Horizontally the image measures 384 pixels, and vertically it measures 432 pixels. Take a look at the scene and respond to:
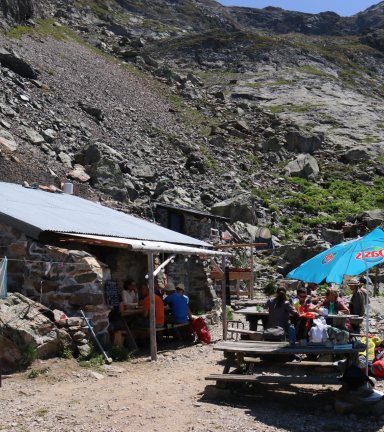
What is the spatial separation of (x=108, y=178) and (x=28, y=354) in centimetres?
1514

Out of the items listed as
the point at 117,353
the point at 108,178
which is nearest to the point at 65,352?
the point at 117,353

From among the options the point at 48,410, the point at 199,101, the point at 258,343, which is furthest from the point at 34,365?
the point at 199,101

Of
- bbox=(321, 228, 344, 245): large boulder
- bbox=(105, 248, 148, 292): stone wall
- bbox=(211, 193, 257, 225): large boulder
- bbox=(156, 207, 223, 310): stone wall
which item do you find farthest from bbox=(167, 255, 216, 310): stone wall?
bbox=(321, 228, 344, 245): large boulder

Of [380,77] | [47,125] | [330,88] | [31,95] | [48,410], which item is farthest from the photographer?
[380,77]

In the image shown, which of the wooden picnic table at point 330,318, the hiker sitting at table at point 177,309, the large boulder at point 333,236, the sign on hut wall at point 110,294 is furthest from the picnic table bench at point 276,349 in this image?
the large boulder at point 333,236

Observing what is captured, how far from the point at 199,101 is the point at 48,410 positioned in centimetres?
4189

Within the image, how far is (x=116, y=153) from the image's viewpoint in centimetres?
2552

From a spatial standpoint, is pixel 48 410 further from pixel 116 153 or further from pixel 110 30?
pixel 110 30

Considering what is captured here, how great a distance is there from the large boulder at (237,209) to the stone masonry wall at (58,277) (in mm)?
16455

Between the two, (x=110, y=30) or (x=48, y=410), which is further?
(x=110, y=30)

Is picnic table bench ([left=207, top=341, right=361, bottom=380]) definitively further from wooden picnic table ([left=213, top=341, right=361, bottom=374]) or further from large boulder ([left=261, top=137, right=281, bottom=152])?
large boulder ([left=261, top=137, right=281, bottom=152])

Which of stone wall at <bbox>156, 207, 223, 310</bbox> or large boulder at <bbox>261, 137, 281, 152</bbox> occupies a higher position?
large boulder at <bbox>261, 137, 281, 152</bbox>

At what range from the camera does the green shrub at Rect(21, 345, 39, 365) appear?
283 inches

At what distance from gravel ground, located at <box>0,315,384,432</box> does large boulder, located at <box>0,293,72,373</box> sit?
0.96ft
